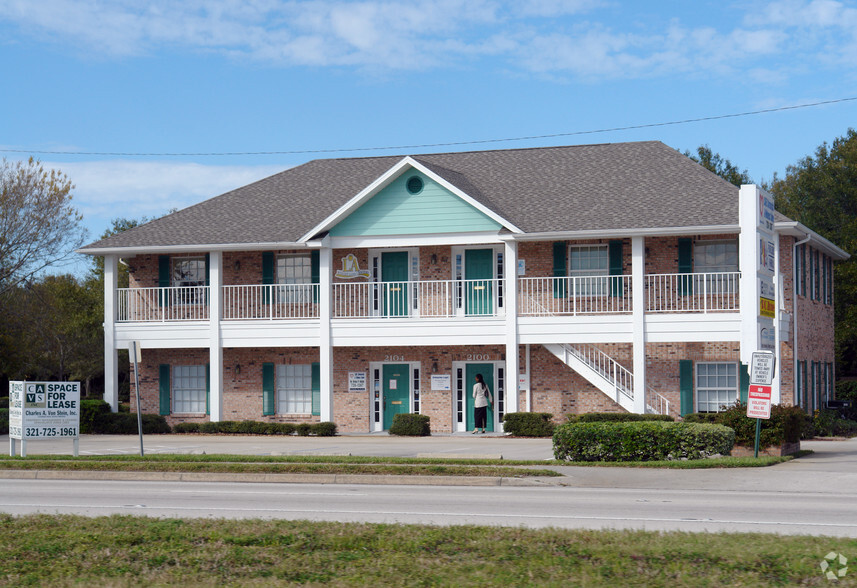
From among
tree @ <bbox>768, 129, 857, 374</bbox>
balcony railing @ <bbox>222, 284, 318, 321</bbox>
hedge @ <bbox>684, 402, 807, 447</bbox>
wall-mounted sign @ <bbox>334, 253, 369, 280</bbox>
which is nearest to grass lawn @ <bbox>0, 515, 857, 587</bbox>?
hedge @ <bbox>684, 402, 807, 447</bbox>

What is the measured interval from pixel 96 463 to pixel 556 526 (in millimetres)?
11539

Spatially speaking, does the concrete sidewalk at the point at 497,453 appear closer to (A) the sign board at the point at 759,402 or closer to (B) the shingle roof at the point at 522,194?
(A) the sign board at the point at 759,402

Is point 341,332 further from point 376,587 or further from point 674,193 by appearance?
point 376,587

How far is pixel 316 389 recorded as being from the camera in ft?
102

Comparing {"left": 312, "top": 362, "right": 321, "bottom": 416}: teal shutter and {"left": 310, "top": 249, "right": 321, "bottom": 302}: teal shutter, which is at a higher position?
{"left": 310, "top": 249, "right": 321, "bottom": 302}: teal shutter

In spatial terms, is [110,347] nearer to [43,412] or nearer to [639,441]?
[43,412]

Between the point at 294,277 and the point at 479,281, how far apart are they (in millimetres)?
5749

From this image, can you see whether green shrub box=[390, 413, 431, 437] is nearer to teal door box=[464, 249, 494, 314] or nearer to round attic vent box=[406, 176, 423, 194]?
teal door box=[464, 249, 494, 314]

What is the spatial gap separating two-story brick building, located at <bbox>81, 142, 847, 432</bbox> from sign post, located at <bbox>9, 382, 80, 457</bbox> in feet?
25.4

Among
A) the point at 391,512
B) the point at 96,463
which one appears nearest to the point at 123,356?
the point at 96,463

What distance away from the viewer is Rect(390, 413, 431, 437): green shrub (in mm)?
28531

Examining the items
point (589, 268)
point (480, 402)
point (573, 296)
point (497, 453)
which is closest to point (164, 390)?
point (480, 402)

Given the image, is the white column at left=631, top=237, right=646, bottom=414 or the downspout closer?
the white column at left=631, top=237, right=646, bottom=414

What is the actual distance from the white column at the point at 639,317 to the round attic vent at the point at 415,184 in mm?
6084
